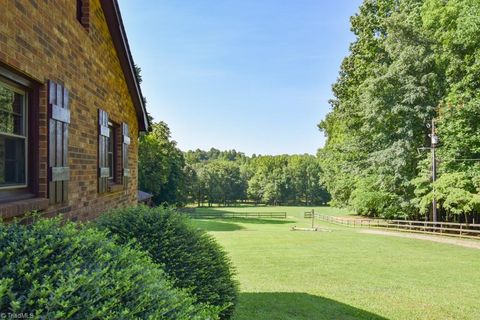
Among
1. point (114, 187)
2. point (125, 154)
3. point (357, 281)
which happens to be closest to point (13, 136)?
point (114, 187)

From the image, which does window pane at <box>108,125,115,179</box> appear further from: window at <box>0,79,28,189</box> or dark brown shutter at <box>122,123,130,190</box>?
window at <box>0,79,28,189</box>

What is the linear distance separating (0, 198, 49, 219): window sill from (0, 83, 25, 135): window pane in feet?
2.36

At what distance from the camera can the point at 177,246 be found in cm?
439

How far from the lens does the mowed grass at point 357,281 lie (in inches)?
275

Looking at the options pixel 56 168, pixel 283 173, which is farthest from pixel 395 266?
pixel 283 173

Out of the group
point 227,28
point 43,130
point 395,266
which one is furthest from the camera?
point 227,28

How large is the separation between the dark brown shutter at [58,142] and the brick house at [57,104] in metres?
0.01

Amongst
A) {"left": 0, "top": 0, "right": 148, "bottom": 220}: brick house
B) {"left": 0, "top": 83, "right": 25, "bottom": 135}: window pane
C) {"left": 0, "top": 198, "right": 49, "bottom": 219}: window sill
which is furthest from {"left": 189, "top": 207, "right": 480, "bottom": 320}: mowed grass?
{"left": 0, "top": 83, "right": 25, "bottom": 135}: window pane

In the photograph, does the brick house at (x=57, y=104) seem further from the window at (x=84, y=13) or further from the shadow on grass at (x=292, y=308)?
the shadow on grass at (x=292, y=308)

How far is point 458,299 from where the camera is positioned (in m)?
7.95

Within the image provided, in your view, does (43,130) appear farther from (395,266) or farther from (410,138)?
(410,138)

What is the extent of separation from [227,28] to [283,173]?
60.7 m

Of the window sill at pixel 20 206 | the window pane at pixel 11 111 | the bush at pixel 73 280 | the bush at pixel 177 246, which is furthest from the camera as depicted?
the bush at pixel 177 246

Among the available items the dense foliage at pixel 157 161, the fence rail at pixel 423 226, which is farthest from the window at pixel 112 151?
the dense foliage at pixel 157 161
